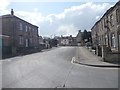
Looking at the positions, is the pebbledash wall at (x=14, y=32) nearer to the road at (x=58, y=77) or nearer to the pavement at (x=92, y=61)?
the pavement at (x=92, y=61)

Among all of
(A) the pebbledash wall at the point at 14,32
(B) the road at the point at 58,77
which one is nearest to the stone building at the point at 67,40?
(A) the pebbledash wall at the point at 14,32

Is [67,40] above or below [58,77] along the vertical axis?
above

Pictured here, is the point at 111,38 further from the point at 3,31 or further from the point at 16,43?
the point at 3,31

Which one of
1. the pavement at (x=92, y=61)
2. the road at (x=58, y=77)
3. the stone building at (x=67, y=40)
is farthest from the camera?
the stone building at (x=67, y=40)

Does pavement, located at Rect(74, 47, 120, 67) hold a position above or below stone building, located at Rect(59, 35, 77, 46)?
below

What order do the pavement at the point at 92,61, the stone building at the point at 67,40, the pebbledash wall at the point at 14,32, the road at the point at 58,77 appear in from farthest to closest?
1. the stone building at the point at 67,40
2. the pebbledash wall at the point at 14,32
3. the pavement at the point at 92,61
4. the road at the point at 58,77

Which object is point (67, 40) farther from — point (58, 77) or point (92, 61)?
point (58, 77)

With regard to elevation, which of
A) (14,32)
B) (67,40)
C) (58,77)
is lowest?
(58,77)

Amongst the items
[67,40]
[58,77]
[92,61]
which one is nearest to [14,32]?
[92,61]

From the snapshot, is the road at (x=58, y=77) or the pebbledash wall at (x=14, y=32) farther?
the pebbledash wall at (x=14, y=32)

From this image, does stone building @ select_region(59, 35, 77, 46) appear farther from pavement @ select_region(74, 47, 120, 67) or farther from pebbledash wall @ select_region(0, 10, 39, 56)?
pavement @ select_region(74, 47, 120, 67)

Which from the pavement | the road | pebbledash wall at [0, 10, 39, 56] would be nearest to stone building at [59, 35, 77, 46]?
pebbledash wall at [0, 10, 39, 56]

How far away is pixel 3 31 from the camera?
44594 mm

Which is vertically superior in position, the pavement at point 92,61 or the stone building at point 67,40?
the stone building at point 67,40
